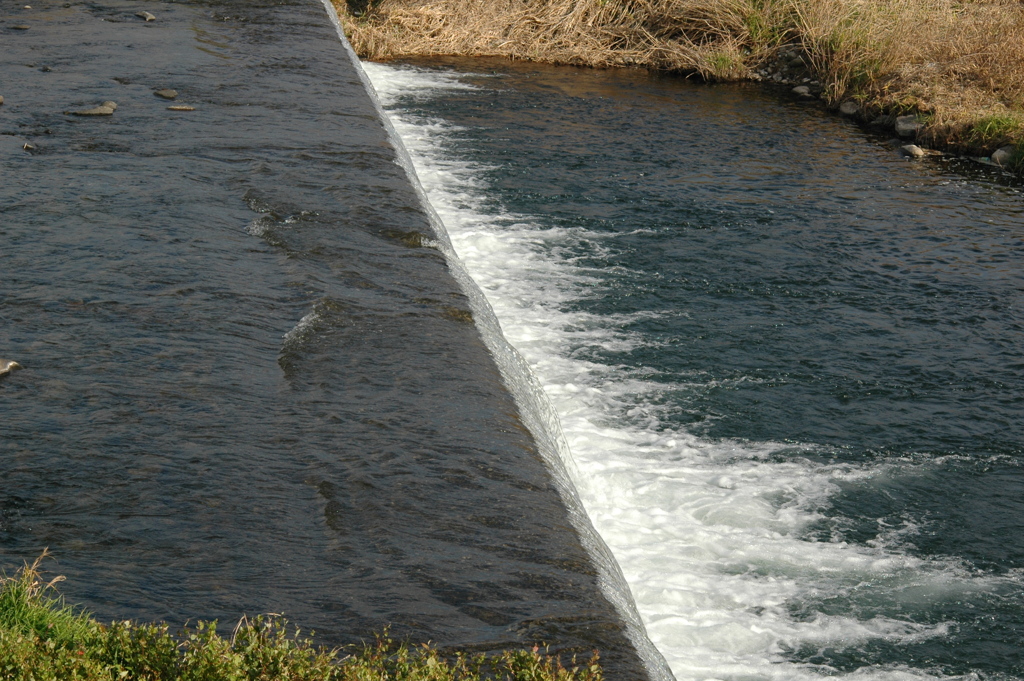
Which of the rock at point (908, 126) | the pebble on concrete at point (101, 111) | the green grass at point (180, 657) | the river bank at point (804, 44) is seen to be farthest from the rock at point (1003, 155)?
the green grass at point (180, 657)

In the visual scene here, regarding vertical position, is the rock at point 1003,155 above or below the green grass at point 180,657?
above

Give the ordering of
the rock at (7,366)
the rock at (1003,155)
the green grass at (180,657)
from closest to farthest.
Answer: the green grass at (180,657) → the rock at (7,366) → the rock at (1003,155)

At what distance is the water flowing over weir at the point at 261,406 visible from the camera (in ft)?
10.5

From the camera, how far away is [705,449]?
5707 millimetres

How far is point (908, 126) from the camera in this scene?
507 inches

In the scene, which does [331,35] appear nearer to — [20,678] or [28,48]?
[28,48]

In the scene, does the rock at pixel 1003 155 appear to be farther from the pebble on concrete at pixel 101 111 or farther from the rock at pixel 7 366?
the rock at pixel 7 366

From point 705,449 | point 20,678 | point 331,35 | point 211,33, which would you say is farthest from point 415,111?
point 20,678

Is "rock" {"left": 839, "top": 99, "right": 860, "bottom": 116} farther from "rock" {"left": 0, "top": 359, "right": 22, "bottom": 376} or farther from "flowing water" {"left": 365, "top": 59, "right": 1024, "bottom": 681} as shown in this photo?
"rock" {"left": 0, "top": 359, "right": 22, "bottom": 376}

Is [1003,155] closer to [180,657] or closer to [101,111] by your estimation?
[101,111]

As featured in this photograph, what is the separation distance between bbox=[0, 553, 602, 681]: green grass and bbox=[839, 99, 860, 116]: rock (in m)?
12.6

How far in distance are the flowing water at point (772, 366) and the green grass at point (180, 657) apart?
1.49 metres

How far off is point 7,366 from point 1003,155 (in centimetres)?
1088

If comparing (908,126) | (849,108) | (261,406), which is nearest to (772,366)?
(261,406)
